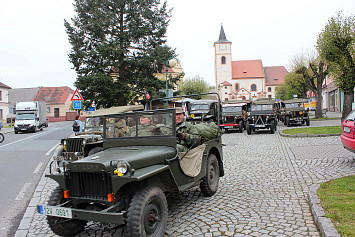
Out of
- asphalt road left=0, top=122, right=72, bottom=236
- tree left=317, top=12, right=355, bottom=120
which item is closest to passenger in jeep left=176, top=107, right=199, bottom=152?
asphalt road left=0, top=122, right=72, bottom=236

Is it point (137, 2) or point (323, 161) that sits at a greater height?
point (137, 2)

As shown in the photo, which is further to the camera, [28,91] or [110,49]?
[28,91]

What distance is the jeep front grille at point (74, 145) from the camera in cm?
935

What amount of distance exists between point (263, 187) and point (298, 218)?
5.58ft

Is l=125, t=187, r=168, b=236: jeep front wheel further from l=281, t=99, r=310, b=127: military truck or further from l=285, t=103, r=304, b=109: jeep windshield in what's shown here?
l=285, t=103, r=304, b=109: jeep windshield

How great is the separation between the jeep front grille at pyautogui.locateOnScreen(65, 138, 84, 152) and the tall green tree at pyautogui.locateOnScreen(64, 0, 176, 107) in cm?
1166

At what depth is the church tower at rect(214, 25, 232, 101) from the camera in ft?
284

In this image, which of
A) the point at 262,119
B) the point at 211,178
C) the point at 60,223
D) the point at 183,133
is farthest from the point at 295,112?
the point at 60,223

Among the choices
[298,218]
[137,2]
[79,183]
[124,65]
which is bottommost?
[298,218]

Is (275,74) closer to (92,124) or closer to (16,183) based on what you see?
(92,124)

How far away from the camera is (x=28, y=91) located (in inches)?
2731

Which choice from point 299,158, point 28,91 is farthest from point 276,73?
point 299,158

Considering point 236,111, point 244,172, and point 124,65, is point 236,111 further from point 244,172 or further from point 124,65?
point 244,172

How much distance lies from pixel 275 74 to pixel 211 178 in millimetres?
96109
